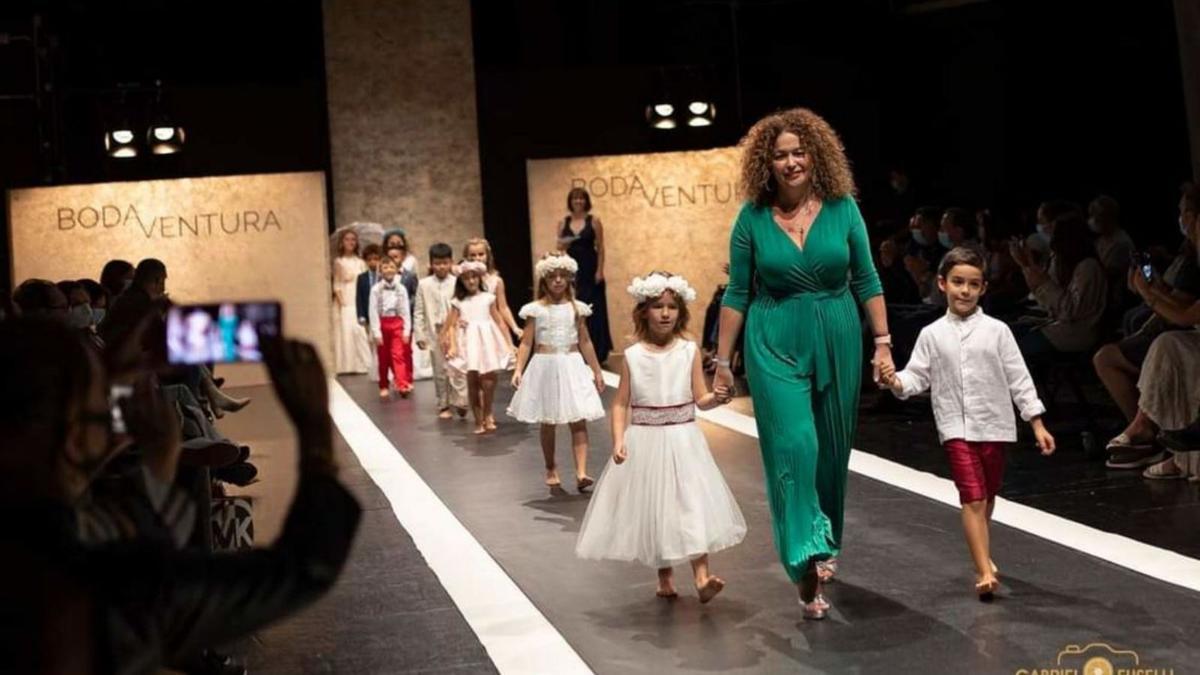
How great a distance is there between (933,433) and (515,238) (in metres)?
8.34

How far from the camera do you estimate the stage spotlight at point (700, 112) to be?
1491 centimetres

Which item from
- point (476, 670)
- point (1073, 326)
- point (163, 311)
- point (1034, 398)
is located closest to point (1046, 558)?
point (1034, 398)

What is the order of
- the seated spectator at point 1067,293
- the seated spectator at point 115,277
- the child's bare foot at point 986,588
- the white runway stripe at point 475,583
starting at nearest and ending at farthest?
1. the white runway stripe at point 475,583
2. the child's bare foot at point 986,588
3. the seated spectator at point 1067,293
4. the seated spectator at point 115,277

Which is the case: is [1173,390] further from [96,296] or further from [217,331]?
[217,331]

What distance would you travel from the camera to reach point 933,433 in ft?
28.6

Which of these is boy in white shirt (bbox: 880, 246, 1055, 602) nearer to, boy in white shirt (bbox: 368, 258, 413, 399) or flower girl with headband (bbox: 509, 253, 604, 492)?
flower girl with headband (bbox: 509, 253, 604, 492)

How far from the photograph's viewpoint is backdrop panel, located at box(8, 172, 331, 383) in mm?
14859

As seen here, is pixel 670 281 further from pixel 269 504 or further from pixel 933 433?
pixel 933 433

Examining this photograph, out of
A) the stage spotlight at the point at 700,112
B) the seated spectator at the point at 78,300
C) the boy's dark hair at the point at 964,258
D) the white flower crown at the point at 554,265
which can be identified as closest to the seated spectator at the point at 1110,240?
the white flower crown at the point at 554,265

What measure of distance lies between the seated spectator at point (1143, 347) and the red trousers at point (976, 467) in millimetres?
2167

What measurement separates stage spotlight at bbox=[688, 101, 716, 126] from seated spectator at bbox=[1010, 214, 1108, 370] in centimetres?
688

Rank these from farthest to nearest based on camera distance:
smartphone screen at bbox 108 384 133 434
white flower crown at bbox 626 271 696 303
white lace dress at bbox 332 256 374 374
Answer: white lace dress at bbox 332 256 374 374 < white flower crown at bbox 626 271 696 303 < smartphone screen at bbox 108 384 133 434

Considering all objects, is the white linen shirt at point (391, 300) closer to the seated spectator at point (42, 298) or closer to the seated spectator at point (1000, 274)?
the seated spectator at point (1000, 274)

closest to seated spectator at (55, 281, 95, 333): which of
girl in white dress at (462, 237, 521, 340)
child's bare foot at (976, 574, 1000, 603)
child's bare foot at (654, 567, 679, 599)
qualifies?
girl in white dress at (462, 237, 521, 340)
